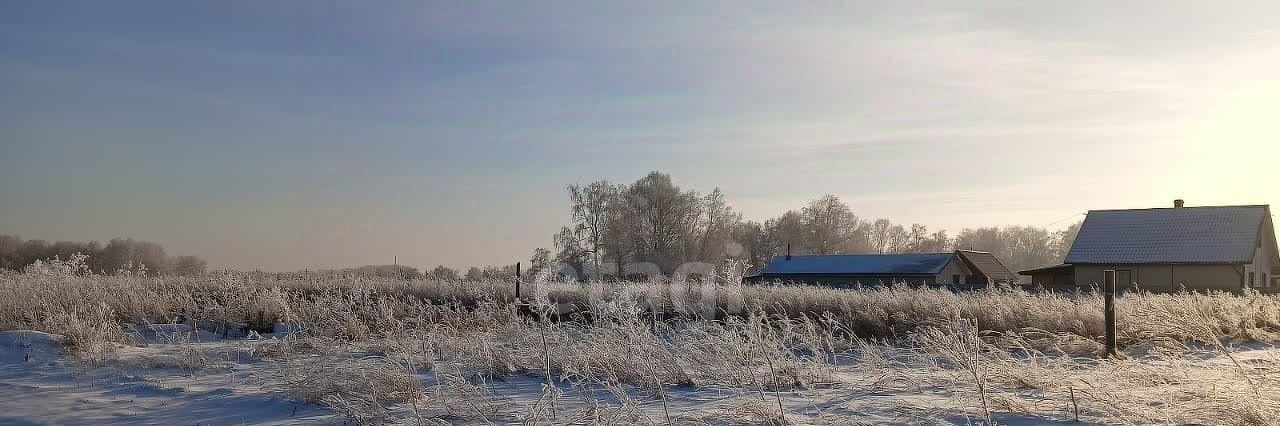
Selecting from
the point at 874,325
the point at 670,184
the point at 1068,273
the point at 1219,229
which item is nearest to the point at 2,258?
the point at 670,184

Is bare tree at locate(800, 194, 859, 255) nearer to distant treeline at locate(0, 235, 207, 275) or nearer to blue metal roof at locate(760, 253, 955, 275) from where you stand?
blue metal roof at locate(760, 253, 955, 275)

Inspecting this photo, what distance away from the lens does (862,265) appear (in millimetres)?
43188

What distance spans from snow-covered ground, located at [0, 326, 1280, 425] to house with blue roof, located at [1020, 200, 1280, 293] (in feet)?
91.9

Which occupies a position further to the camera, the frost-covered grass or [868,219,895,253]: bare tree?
[868,219,895,253]: bare tree

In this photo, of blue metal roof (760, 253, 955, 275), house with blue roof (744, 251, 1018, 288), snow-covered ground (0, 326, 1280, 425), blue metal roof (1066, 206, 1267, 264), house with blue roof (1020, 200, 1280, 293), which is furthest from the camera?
blue metal roof (760, 253, 955, 275)

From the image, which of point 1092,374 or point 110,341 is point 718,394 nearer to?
point 1092,374

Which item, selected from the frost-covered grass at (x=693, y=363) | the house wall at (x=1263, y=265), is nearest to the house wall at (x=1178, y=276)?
the house wall at (x=1263, y=265)

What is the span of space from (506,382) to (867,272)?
35.3 meters

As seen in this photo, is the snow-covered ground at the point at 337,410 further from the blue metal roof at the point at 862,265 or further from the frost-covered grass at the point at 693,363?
the blue metal roof at the point at 862,265

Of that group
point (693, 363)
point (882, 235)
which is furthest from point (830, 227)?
point (693, 363)

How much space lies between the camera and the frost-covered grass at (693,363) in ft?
20.5

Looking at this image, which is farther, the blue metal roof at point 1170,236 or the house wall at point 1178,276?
the blue metal roof at point 1170,236

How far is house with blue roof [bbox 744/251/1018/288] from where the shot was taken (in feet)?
135

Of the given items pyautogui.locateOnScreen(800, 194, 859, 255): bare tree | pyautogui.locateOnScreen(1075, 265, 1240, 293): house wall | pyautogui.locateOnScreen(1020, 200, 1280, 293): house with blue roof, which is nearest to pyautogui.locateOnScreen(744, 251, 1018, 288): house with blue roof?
pyautogui.locateOnScreen(1020, 200, 1280, 293): house with blue roof
